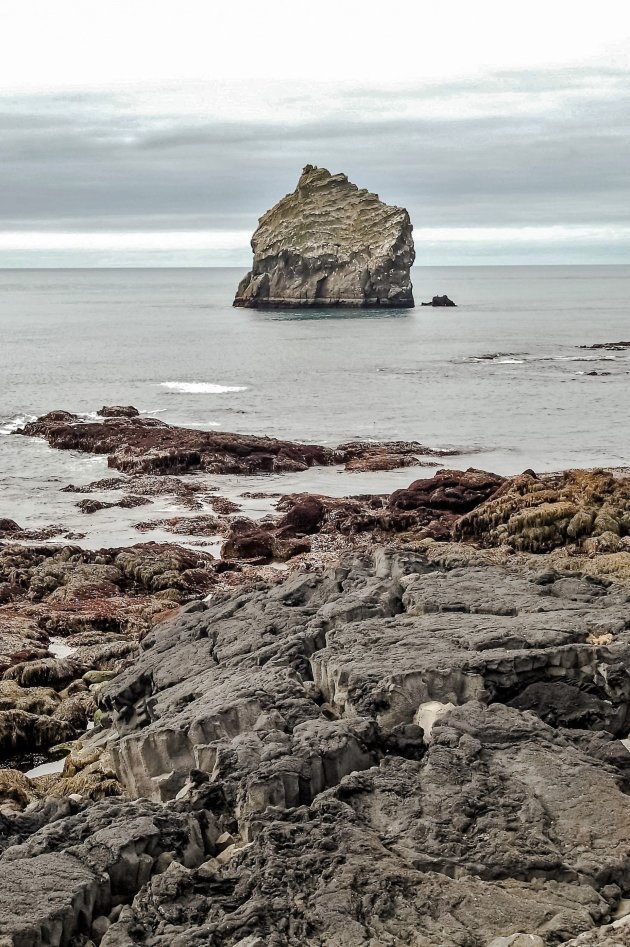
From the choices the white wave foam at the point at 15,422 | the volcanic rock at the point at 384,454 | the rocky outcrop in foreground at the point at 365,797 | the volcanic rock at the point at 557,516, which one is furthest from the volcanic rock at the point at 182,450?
the rocky outcrop in foreground at the point at 365,797

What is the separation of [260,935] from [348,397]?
40.9m

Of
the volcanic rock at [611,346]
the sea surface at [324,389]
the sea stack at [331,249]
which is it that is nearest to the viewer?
the sea surface at [324,389]

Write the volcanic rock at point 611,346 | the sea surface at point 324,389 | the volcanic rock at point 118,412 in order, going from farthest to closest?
1. the volcanic rock at point 611,346
2. the volcanic rock at point 118,412
3. the sea surface at point 324,389

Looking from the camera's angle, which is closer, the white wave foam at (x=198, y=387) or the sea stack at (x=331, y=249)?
the white wave foam at (x=198, y=387)

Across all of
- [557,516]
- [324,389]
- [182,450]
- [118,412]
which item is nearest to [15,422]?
[118,412]

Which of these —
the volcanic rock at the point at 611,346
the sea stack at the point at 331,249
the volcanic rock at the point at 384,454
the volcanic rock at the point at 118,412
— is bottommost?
the volcanic rock at the point at 384,454

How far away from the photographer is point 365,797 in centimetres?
795

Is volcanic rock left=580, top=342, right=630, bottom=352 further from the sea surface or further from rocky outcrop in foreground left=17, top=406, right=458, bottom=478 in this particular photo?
rocky outcrop in foreground left=17, top=406, right=458, bottom=478

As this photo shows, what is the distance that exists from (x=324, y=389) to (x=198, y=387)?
6.58 meters

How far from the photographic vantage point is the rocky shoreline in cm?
686

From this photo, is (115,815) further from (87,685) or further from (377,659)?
(87,685)

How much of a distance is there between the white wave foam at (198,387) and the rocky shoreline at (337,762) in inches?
1333

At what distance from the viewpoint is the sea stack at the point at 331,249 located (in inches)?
4596

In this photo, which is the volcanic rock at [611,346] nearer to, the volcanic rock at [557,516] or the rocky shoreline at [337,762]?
the volcanic rock at [557,516]
